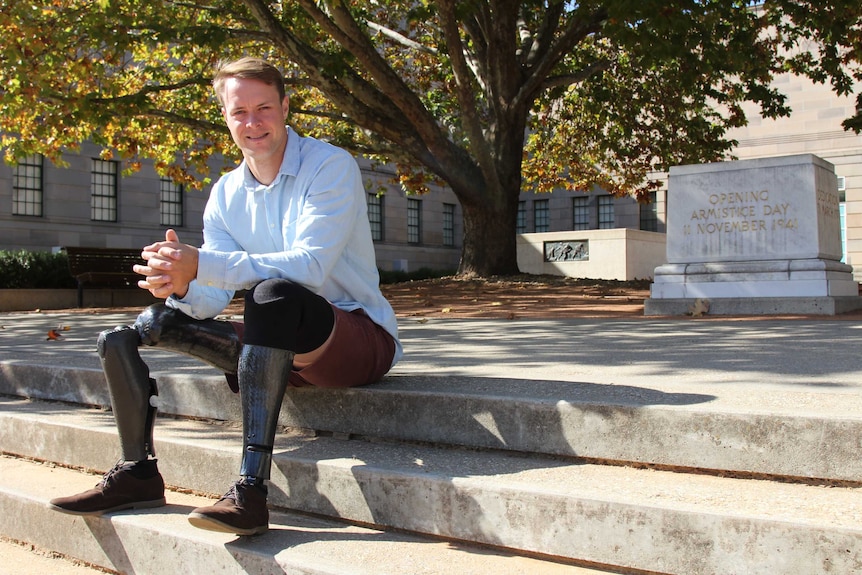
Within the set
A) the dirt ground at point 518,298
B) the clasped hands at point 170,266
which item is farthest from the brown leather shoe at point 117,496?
the dirt ground at point 518,298

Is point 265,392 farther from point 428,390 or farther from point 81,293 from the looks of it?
point 81,293

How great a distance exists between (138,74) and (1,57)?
17.1 feet

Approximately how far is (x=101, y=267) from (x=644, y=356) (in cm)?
1543

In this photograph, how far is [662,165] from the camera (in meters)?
19.2

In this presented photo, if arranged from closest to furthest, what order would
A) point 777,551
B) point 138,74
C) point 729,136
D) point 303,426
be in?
1. point 777,551
2. point 303,426
3. point 138,74
4. point 729,136

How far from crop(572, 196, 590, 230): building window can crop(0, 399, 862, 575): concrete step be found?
1566 inches

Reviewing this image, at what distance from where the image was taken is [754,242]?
979 centimetres

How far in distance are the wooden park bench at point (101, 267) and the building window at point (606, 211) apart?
91.3ft

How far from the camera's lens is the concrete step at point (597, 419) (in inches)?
110

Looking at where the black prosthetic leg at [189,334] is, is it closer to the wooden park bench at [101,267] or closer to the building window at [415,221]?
the wooden park bench at [101,267]

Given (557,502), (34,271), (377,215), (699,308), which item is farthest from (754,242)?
(377,215)

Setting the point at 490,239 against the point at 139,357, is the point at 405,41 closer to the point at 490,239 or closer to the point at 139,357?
the point at 490,239

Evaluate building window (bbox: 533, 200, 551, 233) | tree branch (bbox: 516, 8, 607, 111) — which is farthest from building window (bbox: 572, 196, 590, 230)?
tree branch (bbox: 516, 8, 607, 111)

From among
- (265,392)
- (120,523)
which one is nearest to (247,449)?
(265,392)
